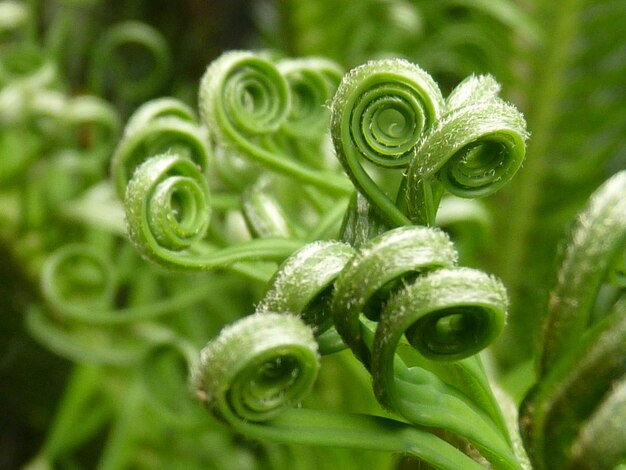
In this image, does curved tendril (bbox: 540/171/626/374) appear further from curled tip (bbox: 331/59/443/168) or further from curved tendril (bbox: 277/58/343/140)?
curved tendril (bbox: 277/58/343/140)

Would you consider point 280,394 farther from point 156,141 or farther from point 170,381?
point 170,381

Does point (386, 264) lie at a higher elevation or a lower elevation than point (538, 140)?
lower

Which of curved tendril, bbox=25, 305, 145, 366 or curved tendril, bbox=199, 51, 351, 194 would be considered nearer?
curved tendril, bbox=199, 51, 351, 194

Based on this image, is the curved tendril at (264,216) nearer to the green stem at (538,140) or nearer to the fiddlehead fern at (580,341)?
the fiddlehead fern at (580,341)

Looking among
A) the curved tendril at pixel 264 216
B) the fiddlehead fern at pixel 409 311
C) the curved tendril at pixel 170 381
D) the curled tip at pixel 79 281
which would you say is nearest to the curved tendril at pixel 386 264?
the fiddlehead fern at pixel 409 311

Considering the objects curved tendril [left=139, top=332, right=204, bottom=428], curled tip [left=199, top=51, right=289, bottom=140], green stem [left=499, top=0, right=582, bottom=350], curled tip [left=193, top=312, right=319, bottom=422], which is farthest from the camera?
green stem [left=499, top=0, right=582, bottom=350]

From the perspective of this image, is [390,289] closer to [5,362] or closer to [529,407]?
[529,407]

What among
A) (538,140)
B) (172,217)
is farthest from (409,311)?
(538,140)

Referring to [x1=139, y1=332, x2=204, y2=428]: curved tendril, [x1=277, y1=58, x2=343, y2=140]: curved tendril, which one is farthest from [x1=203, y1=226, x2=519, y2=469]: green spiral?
[x1=139, y1=332, x2=204, y2=428]: curved tendril
